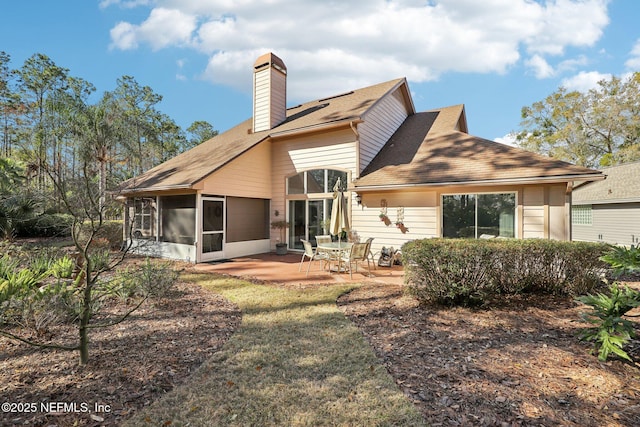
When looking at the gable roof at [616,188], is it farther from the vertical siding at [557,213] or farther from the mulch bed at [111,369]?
the mulch bed at [111,369]

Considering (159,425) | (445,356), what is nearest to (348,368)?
(445,356)

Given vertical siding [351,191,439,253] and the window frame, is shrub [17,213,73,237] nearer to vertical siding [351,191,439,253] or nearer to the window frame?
vertical siding [351,191,439,253]

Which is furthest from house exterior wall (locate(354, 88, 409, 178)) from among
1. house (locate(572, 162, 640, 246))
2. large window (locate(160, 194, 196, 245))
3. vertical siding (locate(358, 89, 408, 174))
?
house (locate(572, 162, 640, 246))

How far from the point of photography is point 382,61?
618 inches

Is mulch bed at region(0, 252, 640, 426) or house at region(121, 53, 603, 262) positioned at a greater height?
house at region(121, 53, 603, 262)

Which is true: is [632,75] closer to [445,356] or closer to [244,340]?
[445,356]

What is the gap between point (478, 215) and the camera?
865 cm

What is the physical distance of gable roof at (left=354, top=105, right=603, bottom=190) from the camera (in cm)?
768

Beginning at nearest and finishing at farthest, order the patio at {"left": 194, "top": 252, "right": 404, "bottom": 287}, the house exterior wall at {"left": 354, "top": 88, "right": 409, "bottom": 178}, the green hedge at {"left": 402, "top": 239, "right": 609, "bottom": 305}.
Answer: the green hedge at {"left": 402, "top": 239, "right": 609, "bottom": 305}, the patio at {"left": 194, "top": 252, "right": 404, "bottom": 287}, the house exterior wall at {"left": 354, "top": 88, "right": 409, "bottom": 178}

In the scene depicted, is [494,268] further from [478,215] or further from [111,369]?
[111,369]

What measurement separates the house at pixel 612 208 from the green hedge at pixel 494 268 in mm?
11559

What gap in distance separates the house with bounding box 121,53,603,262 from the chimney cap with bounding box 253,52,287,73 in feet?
0.26

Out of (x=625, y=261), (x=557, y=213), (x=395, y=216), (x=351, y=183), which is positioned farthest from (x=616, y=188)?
(x=625, y=261)

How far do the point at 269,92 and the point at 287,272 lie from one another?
8929 millimetres
